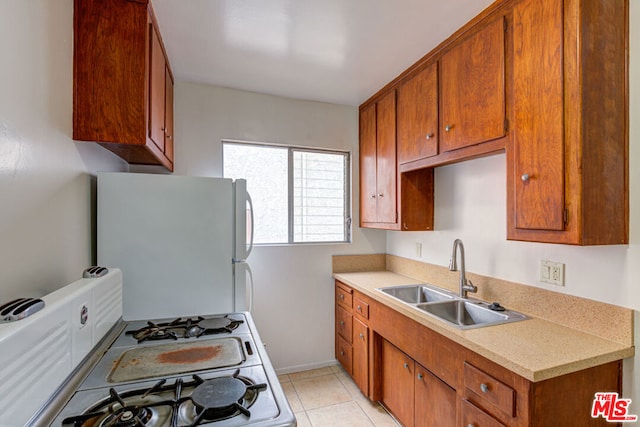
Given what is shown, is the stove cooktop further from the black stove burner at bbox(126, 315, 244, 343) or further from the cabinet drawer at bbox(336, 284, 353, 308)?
the cabinet drawer at bbox(336, 284, 353, 308)

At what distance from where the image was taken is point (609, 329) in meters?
1.32

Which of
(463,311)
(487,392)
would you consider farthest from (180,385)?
(463,311)

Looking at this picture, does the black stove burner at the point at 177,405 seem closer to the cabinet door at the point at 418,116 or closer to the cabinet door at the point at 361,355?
the cabinet door at the point at 361,355

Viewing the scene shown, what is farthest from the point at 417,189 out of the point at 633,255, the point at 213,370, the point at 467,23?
the point at 213,370

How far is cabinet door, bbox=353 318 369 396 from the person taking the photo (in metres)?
2.30

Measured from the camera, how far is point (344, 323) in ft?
8.82

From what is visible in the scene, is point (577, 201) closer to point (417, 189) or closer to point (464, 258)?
point (464, 258)

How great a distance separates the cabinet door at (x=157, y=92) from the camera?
1571 millimetres

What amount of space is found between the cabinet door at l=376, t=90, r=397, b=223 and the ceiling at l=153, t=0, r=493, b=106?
0.20 meters

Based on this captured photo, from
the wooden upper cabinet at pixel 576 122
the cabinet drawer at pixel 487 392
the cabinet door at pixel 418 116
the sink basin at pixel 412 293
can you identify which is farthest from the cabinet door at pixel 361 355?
the wooden upper cabinet at pixel 576 122

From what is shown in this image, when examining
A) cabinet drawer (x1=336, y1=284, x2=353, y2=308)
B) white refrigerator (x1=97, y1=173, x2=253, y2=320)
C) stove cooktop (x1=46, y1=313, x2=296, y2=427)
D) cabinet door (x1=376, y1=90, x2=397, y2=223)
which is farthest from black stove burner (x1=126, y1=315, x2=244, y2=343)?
cabinet door (x1=376, y1=90, x2=397, y2=223)

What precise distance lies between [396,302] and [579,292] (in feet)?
2.89

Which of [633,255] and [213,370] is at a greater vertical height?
[633,255]

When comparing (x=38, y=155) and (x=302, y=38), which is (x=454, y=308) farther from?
(x=38, y=155)
